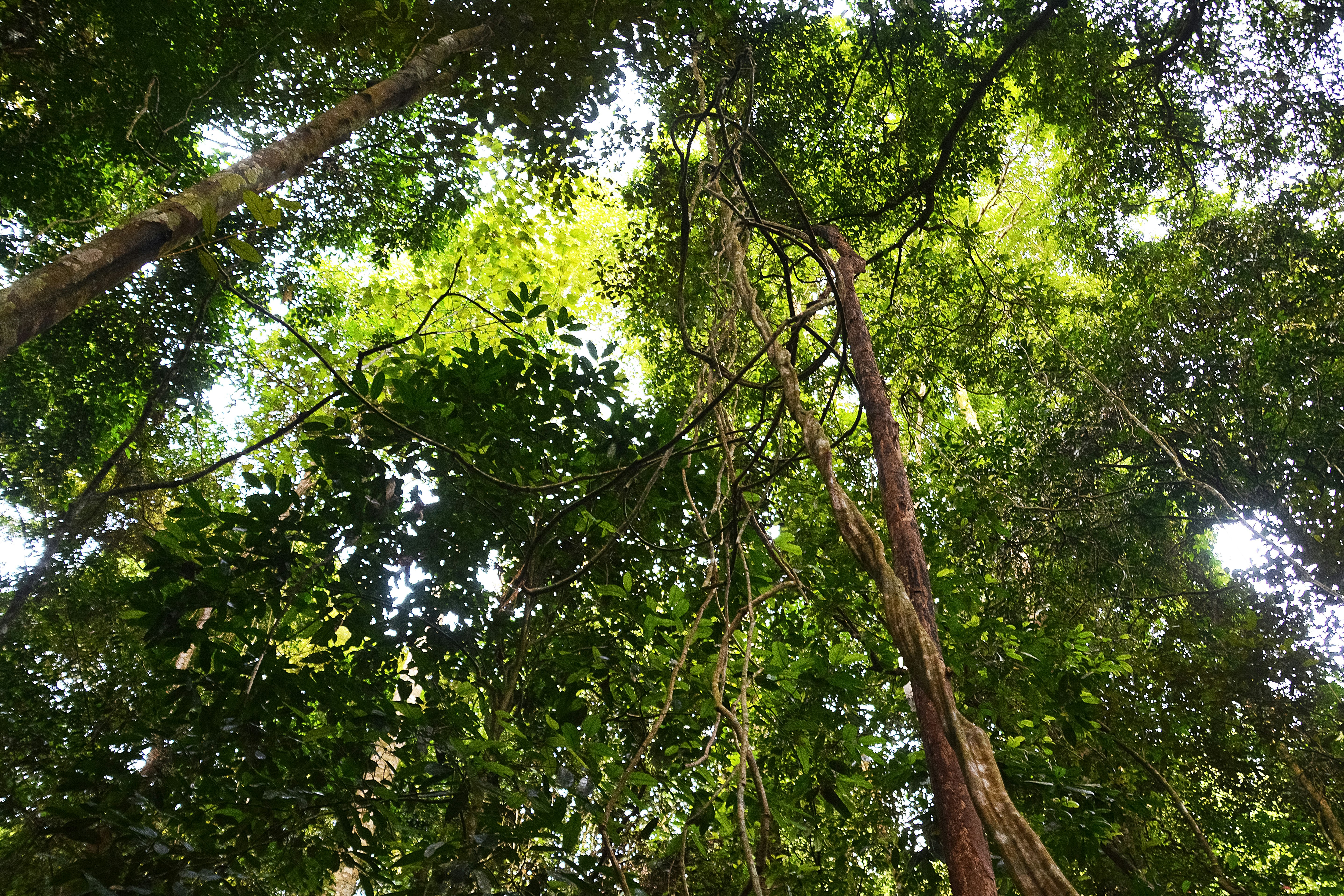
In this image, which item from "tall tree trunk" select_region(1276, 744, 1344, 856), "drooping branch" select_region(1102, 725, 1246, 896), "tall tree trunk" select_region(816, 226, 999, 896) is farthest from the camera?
"tall tree trunk" select_region(1276, 744, 1344, 856)

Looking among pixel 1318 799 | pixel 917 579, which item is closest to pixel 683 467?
pixel 917 579

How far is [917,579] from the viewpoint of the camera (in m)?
1.33

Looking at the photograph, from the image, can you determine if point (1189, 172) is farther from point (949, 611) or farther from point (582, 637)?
point (582, 637)

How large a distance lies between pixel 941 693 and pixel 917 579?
1.13 ft

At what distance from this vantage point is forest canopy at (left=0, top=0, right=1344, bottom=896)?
79.7 inches

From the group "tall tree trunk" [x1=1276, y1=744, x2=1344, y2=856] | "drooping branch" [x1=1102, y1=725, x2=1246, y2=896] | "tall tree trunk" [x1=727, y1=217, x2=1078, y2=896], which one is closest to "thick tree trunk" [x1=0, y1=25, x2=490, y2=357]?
"tall tree trunk" [x1=727, y1=217, x2=1078, y2=896]

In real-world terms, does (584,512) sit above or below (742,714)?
above

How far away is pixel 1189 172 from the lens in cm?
511

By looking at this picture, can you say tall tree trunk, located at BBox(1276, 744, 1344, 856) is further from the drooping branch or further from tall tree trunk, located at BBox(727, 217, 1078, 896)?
tall tree trunk, located at BBox(727, 217, 1078, 896)

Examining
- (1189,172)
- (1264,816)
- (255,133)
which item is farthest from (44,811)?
(1189,172)

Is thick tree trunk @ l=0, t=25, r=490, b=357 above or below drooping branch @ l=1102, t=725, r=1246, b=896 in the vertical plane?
above

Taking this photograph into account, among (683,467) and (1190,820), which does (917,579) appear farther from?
(1190,820)

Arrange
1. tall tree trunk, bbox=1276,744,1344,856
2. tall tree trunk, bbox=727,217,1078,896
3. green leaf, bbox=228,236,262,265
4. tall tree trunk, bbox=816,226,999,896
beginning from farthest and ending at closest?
1. tall tree trunk, bbox=1276,744,1344,856
2. green leaf, bbox=228,236,262,265
3. tall tree trunk, bbox=816,226,999,896
4. tall tree trunk, bbox=727,217,1078,896

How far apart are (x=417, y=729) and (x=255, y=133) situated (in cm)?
617
